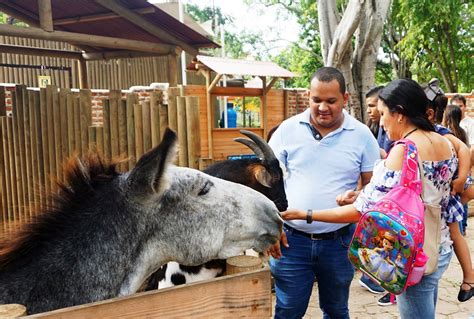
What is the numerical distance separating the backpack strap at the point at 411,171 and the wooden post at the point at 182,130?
2.53m

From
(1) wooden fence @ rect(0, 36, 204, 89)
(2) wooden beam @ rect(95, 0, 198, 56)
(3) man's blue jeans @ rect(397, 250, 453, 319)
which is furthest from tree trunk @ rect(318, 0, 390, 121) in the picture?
(1) wooden fence @ rect(0, 36, 204, 89)

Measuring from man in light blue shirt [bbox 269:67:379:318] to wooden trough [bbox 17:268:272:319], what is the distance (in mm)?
1119

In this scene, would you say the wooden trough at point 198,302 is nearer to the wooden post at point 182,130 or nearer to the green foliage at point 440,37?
the wooden post at point 182,130

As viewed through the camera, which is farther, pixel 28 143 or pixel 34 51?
pixel 34 51

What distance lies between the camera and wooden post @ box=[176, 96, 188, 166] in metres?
4.16

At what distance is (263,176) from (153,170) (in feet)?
5.93

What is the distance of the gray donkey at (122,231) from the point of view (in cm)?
164

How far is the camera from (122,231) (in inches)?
67.7

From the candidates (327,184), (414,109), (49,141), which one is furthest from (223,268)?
(49,141)

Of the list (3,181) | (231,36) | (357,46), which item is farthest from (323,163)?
(231,36)

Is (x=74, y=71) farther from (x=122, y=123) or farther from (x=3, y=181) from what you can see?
(x=122, y=123)

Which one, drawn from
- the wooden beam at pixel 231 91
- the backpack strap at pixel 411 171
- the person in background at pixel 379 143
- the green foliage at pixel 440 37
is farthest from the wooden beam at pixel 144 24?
the green foliage at pixel 440 37

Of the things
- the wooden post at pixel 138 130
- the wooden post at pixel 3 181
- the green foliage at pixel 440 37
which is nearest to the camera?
the wooden post at pixel 138 130

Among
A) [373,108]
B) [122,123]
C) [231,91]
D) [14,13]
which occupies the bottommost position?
[122,123]
